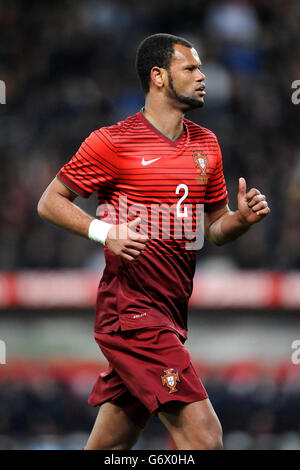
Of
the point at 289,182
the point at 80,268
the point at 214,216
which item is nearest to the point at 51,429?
the point at 80,268

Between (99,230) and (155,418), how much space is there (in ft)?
15.5

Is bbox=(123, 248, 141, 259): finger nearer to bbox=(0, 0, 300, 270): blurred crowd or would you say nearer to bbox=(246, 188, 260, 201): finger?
bbox=(246, 188, 260, 201): finger

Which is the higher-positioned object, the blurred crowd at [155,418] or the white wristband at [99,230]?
the white wristband at [99,230]

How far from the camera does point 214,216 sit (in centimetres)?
474

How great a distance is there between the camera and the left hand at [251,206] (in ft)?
14.3

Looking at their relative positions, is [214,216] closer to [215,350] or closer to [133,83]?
[215,350]

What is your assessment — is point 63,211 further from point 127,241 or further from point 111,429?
point 111,429

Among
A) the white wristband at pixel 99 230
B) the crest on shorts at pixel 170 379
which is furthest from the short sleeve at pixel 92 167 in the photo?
the crest on shorts at pixel 170 379

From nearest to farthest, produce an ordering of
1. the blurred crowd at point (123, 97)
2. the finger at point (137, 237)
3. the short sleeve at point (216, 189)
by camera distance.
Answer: the finger at point (137, 237), the short sleeve at point (216, 189), the blurred crowd at point (123, 97)

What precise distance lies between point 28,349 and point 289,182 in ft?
11.4

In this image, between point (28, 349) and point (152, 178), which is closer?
point (152, 178)

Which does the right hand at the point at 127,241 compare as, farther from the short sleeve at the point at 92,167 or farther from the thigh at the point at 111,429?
the thigh at the point at 111,429

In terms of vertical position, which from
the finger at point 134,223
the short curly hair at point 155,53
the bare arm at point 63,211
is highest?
the short curly hair at point 155,53

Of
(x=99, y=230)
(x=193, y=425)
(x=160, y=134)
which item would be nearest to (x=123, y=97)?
(x=160, y=134)
